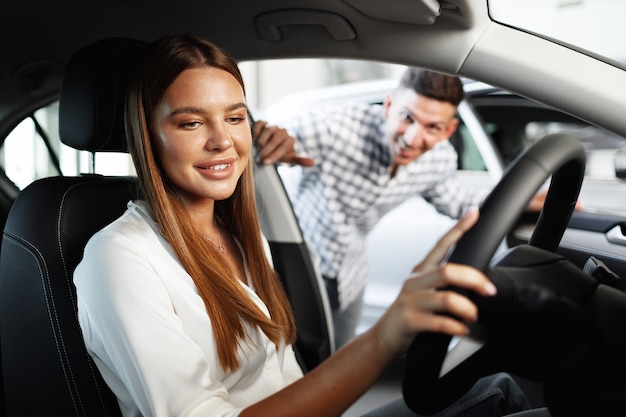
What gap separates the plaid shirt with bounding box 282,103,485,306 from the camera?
2400mm

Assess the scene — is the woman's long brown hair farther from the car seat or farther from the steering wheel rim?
the steering wheel rim

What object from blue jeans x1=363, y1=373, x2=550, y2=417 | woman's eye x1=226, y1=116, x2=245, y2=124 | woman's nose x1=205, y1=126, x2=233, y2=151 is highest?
woman's eye x1=226, y1=116, x2=245, y2=124

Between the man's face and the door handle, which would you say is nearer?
the door handle

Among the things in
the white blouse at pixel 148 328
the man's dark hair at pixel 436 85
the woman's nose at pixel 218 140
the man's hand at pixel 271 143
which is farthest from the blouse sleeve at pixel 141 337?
the man's dark hair at pixel 436 85

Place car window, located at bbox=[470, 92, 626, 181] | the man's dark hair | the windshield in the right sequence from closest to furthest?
the windshield → the man's dark hair → car window, located at bbox=[470, 92, 626, 181]

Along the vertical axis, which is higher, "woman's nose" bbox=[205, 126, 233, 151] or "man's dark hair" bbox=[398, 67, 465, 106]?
"woman's nose" bbox=[205, 126, 233, 151]

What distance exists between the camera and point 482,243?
0.81 meters

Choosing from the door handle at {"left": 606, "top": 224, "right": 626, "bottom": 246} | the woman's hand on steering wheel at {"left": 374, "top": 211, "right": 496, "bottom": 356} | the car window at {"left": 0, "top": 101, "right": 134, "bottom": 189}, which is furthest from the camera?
the car window at {"left": 0, "top": 101, "right": 134, "bottom": 189}

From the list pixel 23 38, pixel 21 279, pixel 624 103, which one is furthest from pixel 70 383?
pixel 624 103

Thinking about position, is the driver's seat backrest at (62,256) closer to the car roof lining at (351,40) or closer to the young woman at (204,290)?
the young woman at (204,290)

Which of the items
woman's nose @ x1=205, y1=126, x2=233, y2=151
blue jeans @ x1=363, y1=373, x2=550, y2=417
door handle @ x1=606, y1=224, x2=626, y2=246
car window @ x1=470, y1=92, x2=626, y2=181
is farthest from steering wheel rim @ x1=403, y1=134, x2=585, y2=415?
car window @ x1=470, y1=92, x2=626, y2=181

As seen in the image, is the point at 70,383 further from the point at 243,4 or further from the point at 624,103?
the point at 624,103

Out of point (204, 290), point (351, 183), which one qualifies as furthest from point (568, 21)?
point (351, 183)

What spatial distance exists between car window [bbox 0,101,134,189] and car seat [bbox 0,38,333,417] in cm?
50
